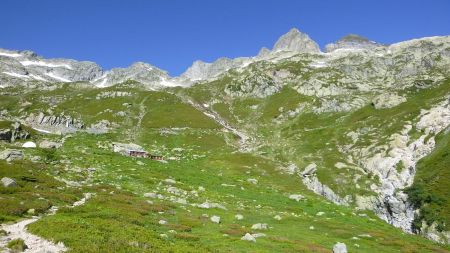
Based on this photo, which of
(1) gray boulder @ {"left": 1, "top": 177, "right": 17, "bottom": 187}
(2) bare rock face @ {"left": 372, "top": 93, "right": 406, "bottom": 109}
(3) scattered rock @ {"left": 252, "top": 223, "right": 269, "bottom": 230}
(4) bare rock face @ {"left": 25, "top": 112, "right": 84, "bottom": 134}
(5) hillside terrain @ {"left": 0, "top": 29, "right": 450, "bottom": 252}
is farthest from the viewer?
(4) bare rock face @ {"left": 25, "top": 112, "right": 84, "bottom": 134}

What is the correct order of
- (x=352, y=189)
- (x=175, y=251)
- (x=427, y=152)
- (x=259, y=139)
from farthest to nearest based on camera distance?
1. (x=259, y=139)
2. (x=427, y=152)
3. (x=352, y=189)
4. (x=175, y=251)

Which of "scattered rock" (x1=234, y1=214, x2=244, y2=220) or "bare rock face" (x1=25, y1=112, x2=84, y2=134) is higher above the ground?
"bare rock face" (x1=25, y1=112, x2=84, y2=134)

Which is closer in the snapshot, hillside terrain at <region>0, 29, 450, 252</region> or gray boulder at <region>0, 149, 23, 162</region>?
hillside terrain at <region>0, 29, 450, 252</region>

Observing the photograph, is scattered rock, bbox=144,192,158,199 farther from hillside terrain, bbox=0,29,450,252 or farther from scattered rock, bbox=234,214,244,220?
scattered rock, bbox=234,214,244,220

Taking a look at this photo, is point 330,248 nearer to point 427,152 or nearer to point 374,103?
point 427,152

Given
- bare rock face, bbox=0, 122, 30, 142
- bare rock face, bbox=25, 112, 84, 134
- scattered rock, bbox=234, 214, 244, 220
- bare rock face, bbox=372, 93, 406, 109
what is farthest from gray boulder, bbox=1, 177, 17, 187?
bare rock face, bbox=372, 93, 406, 109

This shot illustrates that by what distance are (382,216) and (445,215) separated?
15.5 metres

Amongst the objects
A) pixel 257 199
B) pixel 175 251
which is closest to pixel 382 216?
pixel 257 199

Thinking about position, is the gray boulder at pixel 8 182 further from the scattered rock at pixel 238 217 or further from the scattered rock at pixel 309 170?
the scattered rock at pixel 309 170

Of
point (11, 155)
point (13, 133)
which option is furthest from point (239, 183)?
point (13, 133)

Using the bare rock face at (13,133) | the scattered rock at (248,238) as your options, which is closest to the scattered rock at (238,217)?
the scattered rock at (248,238)

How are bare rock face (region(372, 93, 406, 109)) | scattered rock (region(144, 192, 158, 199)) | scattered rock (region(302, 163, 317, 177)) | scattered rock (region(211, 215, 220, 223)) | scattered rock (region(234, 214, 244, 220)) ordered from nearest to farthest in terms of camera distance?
1. scattered rock (region(211, 215, 220, 223))
2. scattered rock (region(234, 214, 244, 220))
3. scattered rock (region(144, 192, 158, 199))
4. scattered rock (region(302, 163, 317, 177))
5. bare rock face (region(372, 93, 406, 109))

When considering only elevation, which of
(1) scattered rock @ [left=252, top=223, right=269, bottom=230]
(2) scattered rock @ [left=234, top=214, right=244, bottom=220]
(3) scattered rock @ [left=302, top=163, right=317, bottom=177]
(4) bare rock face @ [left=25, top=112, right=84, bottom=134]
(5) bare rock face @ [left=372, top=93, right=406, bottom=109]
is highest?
(5) bare rock face @ [left=372, top=93, right=406, bottom=109]

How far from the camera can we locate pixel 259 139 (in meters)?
155
